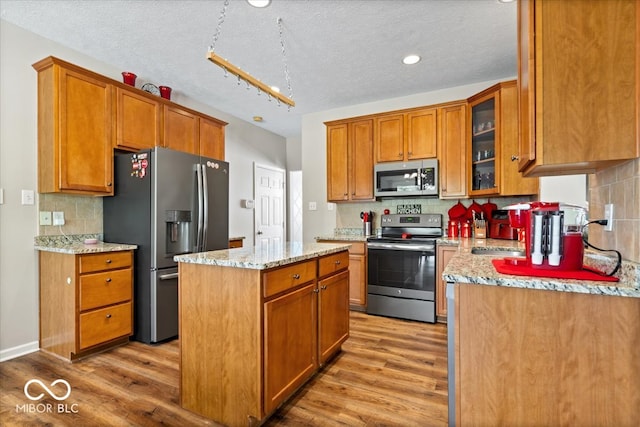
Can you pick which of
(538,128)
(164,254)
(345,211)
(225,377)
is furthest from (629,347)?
(345,211)

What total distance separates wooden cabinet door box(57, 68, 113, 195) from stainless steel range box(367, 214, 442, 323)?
274cm

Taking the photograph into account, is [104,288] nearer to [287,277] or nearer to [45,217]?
[45,217]

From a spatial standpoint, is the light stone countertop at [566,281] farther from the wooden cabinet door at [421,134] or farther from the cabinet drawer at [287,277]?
the wooden cabinet door at [421,134]

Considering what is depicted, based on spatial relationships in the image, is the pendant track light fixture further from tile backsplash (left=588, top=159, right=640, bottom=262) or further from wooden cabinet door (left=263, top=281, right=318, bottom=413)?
tile backsplash (left=588, top=159, right=640, bottom=262)

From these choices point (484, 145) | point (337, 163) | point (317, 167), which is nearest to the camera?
point (484, 145)

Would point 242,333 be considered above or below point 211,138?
below

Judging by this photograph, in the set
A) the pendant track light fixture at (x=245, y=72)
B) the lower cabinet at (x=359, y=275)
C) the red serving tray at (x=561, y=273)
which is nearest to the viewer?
the red serving tray at (x=561, y=273)

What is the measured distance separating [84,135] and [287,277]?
7.51 ft

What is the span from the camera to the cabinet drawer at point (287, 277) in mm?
1666

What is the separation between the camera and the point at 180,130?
361 centimetres

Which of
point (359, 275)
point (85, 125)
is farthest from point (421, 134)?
point (85, 125)

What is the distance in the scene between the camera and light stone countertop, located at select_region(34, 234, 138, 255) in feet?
8.26

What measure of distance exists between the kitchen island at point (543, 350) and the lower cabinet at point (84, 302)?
8.69 feet

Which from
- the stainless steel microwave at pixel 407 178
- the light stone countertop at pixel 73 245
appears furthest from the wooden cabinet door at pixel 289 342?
the stainless steel microwave at pixel 407 178
